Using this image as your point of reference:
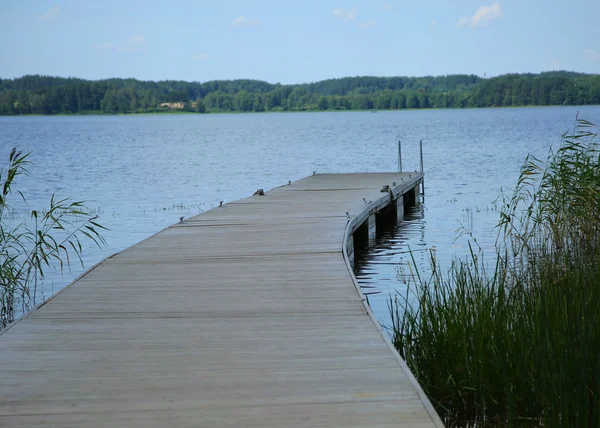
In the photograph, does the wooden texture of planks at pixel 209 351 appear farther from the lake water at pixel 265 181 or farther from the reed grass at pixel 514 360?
the lake water at pixel 265 181

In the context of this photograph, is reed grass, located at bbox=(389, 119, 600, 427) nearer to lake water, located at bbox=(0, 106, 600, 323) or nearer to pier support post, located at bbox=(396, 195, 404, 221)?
lake water, located at bbox=(0, 106, 600, 323)

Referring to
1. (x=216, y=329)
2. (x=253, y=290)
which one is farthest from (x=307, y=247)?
(x=216, y=329)

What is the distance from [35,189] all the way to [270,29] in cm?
3445

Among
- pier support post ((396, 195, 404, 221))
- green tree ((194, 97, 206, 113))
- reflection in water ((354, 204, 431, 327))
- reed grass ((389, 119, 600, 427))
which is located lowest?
reflection in water ((354, 204, 431, 327))

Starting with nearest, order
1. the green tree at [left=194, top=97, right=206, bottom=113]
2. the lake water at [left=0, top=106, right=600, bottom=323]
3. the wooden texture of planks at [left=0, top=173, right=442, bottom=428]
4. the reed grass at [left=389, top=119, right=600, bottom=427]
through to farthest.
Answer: the wooden texture of planks at [left=0, top=173, right=442, bottom=428] < the reed grass at [left=389, top=119, right=600, bottom=427] < the lake water at [left=0, top=106, right=600, bottom=323] < the green tree at [left=194, top=97, right=206, bottom=113]

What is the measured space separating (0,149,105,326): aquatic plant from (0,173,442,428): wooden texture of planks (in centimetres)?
122

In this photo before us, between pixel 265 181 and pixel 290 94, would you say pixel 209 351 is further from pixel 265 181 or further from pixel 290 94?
pixel 290 94

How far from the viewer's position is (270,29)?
5272 centimetres

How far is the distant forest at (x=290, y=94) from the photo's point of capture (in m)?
104

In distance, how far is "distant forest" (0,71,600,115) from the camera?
4075 inches

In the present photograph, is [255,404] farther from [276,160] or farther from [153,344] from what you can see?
[276,160]

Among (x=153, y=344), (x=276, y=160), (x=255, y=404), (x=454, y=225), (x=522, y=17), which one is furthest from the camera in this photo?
(x=522, y=17)

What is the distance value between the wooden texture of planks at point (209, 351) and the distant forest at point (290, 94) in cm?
10115

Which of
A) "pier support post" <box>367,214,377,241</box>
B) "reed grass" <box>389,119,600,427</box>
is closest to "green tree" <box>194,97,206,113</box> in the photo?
"pier support post" <box>367,214,377,241</box>
